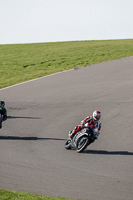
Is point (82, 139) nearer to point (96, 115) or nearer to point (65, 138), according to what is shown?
point (96, 115)

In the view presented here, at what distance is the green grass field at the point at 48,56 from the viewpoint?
3322 centimetres

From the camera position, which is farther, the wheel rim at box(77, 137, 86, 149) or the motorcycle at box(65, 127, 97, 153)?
the wheel rim at box(77, 137, 86, 149)

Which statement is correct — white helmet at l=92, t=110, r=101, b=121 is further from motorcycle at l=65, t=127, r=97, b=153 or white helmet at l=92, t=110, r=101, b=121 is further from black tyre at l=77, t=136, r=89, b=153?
black tyre at l=77, t=136, r=89, b=153

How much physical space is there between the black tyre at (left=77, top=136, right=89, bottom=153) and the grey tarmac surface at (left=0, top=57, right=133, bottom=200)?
0.24 m

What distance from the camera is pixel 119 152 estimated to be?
585 inches

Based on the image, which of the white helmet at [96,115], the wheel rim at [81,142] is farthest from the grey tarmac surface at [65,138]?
the white helmet at [96,115]

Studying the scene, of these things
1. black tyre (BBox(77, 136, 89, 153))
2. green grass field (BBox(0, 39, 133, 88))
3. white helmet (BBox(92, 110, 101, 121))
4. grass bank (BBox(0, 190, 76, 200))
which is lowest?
grass bank (BBox(0, 190, 76, 200))

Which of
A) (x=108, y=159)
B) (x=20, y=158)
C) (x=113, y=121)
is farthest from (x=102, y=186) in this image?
(x=113, y=121)

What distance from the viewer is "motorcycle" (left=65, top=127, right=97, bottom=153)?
14500mm

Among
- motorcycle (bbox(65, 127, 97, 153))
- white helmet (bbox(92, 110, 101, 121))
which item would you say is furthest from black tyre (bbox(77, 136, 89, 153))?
white helmet (bbox(92, 110, 101, 121))

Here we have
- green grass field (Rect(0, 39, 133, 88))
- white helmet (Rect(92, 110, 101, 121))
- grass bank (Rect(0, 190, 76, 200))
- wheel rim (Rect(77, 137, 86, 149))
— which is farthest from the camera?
green grass field (Rect(0, 39, 133, 88))

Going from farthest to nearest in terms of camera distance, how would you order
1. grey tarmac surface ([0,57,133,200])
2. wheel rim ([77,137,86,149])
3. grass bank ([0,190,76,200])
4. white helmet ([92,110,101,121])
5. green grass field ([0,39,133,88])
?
green grass field ([0,39,133,88]), wheel rim ([77,137,86,149]), white helmet ([92,110,101,121]), grey tarmac surface ([0,57,133,200]), grass bank ([0,190,76,200])

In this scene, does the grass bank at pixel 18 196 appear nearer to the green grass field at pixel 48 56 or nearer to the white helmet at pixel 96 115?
the white helmet at pixel 96 115

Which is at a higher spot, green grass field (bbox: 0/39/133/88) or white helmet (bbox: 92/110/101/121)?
green grass field (bbox: 0/39/133/88)
